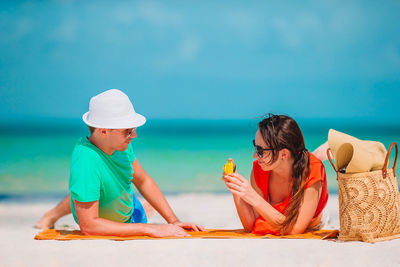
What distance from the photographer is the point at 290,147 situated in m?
3.52

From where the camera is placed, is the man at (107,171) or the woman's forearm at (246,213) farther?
the woman's forearm at (246,213)

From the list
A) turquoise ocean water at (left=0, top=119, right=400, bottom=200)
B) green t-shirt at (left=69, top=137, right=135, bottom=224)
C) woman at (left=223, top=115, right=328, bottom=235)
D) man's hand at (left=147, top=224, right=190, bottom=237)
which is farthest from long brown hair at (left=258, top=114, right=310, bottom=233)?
turquoise ocean water at (left=0, top=119, right=400, bottom=200)

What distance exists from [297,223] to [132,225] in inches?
48.8

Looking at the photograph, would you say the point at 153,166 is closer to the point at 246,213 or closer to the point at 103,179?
the point at 246,213

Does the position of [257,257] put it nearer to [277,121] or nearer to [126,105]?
[277,121]

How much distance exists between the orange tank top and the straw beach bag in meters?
A: 0.19

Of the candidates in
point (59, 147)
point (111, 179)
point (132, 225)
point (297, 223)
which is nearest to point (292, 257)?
point (297, 223)

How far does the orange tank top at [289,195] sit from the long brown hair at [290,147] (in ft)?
0.17

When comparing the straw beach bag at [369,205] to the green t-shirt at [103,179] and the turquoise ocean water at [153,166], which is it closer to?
the green t-shirt at [103,179]

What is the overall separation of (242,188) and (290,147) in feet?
1.57

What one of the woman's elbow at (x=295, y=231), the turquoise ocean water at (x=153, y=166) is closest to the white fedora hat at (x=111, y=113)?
the woman's elbow at (x=295, y=231)

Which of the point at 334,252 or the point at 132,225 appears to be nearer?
the point at 334,252

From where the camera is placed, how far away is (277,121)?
3.48m

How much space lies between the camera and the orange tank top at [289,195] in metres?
3.51
